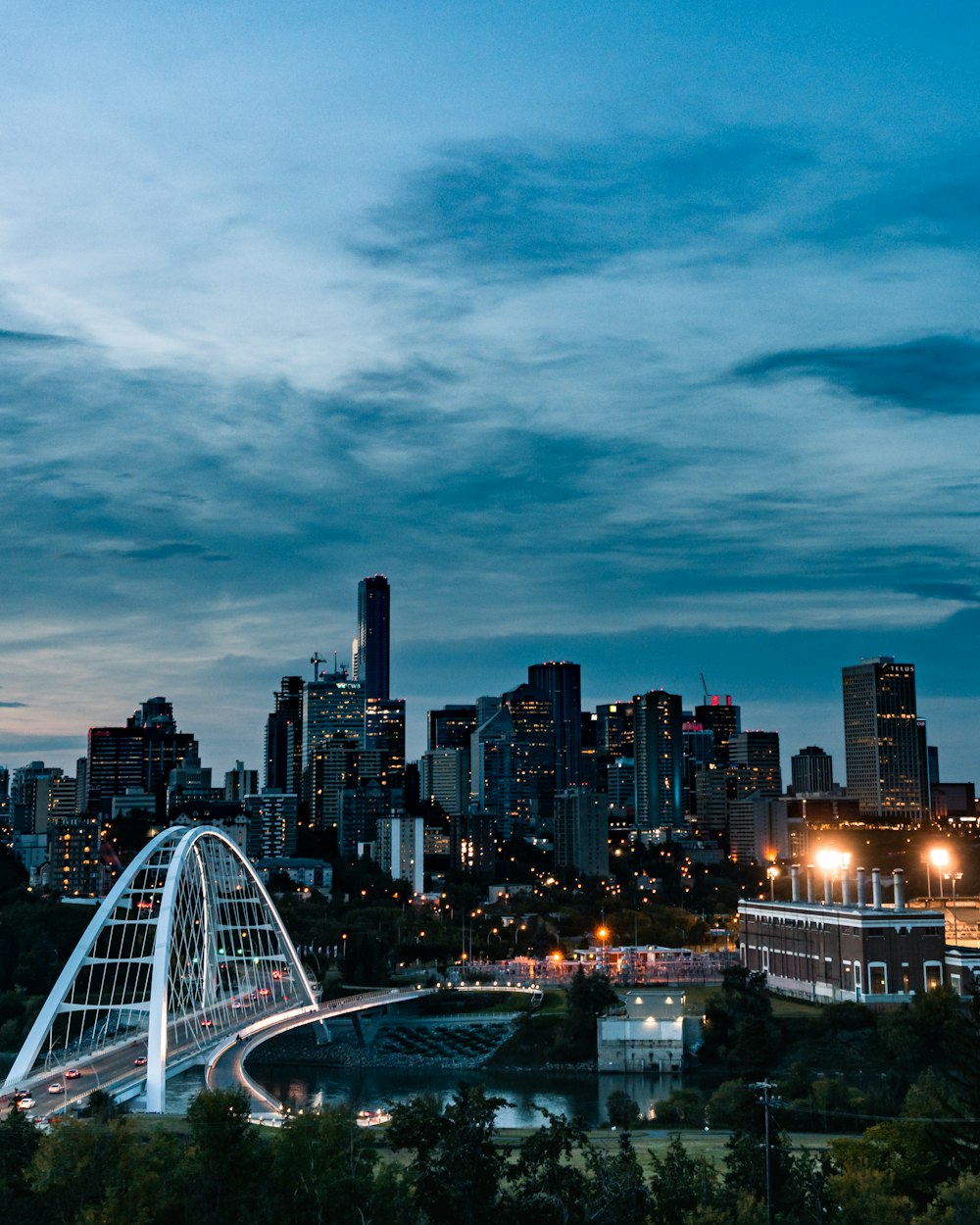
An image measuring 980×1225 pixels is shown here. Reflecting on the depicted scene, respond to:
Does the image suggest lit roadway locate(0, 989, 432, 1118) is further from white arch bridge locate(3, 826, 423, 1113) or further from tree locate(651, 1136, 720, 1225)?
tree locate(651, 1136, 720, 1225)

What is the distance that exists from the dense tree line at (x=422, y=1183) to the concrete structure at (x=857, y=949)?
49985 mm

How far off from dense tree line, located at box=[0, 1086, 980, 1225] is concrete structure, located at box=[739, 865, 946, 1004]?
50.0 meters

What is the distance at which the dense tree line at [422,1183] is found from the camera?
115 feet

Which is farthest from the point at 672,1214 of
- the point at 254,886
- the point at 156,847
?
the point at 254,886

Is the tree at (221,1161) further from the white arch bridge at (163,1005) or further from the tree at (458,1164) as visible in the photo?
the white arch bridge at (163,1005)

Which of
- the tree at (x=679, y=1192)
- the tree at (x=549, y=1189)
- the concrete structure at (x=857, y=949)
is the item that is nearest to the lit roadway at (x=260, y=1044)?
the tree at (x=549, y=1189)

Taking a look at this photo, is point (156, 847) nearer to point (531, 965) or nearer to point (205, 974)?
point (205, 974)

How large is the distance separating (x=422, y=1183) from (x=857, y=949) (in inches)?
2294

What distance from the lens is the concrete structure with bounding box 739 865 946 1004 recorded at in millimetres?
87875

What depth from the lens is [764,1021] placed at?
276 ft

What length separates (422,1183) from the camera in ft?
116

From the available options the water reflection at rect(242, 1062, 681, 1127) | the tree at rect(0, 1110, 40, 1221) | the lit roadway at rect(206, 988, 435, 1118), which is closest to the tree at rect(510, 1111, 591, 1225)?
the tree at rect(0, 1110, 40, 1221)

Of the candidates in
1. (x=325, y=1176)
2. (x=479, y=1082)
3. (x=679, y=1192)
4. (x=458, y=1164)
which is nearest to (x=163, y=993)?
(x=479, y=1082)

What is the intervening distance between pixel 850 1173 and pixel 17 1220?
19.6m
